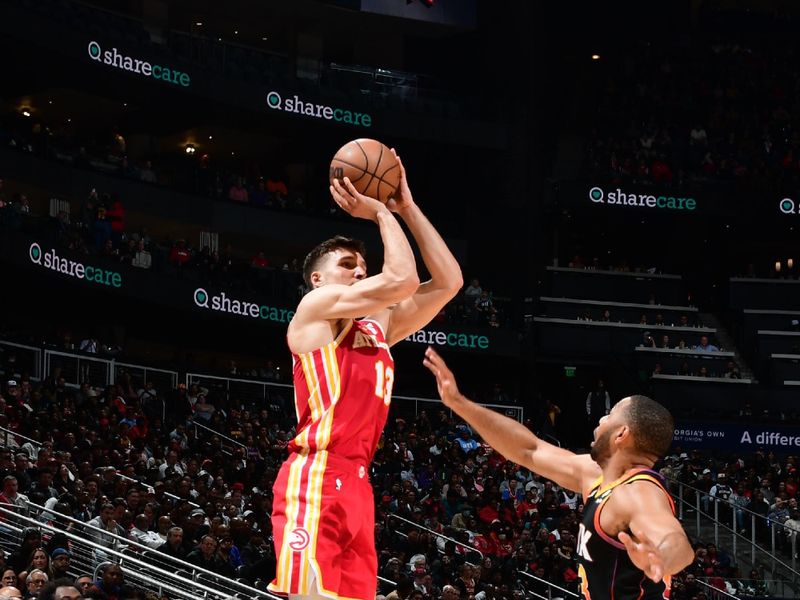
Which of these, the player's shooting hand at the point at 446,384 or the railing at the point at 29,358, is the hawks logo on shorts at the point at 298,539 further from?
the railing at the point at 29,358

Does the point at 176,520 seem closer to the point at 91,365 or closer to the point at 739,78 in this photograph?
the point at 91,365

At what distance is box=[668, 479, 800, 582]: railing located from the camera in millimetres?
24953

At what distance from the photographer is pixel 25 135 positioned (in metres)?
29.5

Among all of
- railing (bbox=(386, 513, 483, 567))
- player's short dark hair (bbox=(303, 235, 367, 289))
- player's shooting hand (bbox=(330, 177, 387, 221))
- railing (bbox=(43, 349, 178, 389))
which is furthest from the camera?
railing (bbox=(43, 349, 178, 389))

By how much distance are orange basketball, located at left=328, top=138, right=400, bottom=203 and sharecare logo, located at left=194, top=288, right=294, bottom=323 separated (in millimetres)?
23665

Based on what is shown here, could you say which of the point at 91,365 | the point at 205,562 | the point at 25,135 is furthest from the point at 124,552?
the point at 25,135

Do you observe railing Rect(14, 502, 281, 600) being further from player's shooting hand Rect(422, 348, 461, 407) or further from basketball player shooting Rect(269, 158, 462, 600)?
player's shooting hand Rect(422, 348, 461, 407)

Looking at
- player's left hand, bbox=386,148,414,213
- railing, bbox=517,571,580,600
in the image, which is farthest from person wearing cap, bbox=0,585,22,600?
railing, bbox=517,571,580,600

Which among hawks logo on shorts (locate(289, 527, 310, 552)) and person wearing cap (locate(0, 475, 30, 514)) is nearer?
hawks logo on shorts (locate(289, 527, 310, 552))

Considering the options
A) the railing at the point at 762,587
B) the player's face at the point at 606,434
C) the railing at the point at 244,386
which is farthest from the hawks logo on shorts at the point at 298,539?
the railing at the point at 244,386

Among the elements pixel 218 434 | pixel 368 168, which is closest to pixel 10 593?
pixel 368 168

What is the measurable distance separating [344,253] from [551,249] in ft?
106

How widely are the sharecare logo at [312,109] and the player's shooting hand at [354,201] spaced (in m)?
27.0

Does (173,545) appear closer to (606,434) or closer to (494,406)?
(606,434)
